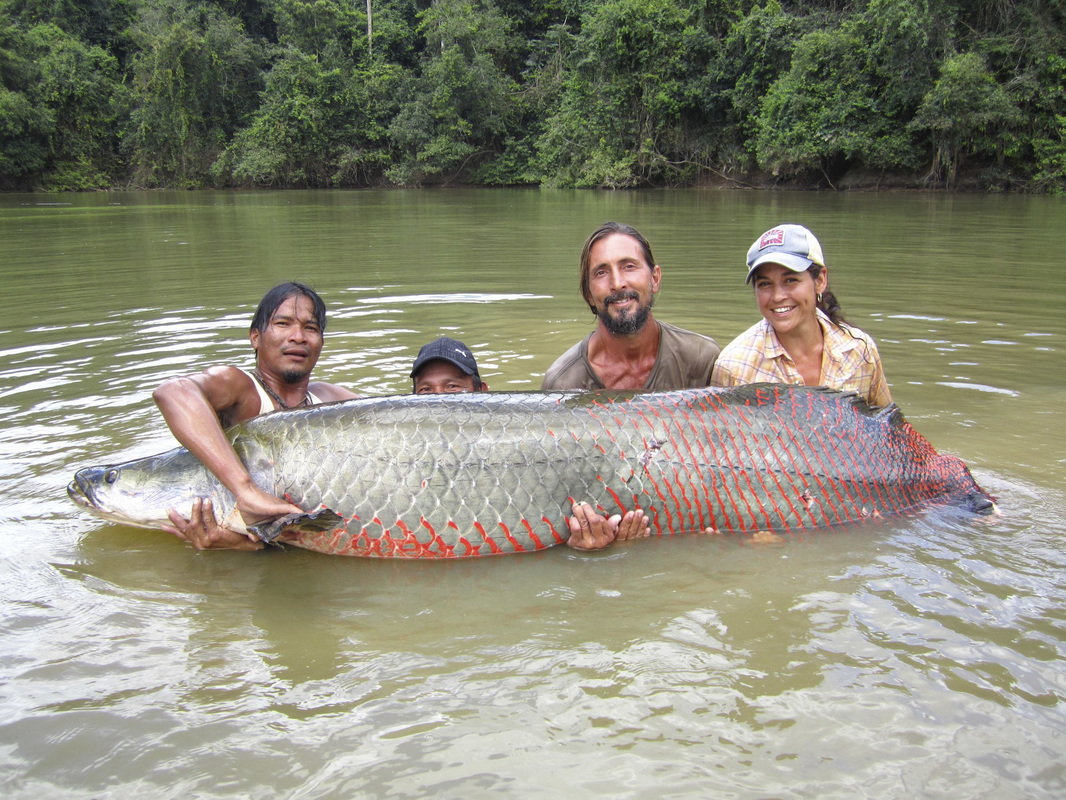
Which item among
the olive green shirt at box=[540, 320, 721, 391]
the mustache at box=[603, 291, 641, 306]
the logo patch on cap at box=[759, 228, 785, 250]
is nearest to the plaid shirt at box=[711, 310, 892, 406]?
the olive green shirt at box=[540, 320, 721, 391]

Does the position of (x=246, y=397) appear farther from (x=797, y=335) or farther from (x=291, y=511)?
(x=797, y=335)

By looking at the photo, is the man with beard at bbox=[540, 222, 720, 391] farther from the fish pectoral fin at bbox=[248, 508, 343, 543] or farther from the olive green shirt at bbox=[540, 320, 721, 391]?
the fish pectoral fin at bbox=[248, 508, 343, 543]

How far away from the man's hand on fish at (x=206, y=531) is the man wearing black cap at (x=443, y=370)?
122 centimetres

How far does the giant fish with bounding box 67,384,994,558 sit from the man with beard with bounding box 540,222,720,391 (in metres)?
0.67

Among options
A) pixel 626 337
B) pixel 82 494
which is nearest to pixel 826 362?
pixel 626 337

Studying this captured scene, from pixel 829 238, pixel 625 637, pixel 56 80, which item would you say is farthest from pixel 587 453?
pixel 56 80

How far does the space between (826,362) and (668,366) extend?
0.75m

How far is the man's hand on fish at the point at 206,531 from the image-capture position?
3033 millimetres

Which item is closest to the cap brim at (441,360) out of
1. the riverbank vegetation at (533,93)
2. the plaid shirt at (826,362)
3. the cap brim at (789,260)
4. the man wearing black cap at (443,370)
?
the man wearing black cap at (443,370)

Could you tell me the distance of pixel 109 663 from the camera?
7.85 ft

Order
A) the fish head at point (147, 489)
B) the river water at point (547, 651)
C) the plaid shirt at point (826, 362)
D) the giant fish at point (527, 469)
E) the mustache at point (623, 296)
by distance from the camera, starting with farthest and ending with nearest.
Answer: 1. the mustache at point (623, 296)
2. the plaid shirt at point (826, 362)
3. the fish head at point (147, 489)
4. the giant fish at point (527, 469)
5. the river water at point (547, 651)

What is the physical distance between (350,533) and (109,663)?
898mm

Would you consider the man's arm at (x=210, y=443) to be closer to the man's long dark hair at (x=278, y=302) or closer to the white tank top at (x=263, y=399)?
the white tank top at (x=263, y=399)

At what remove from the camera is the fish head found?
10.1 ft
